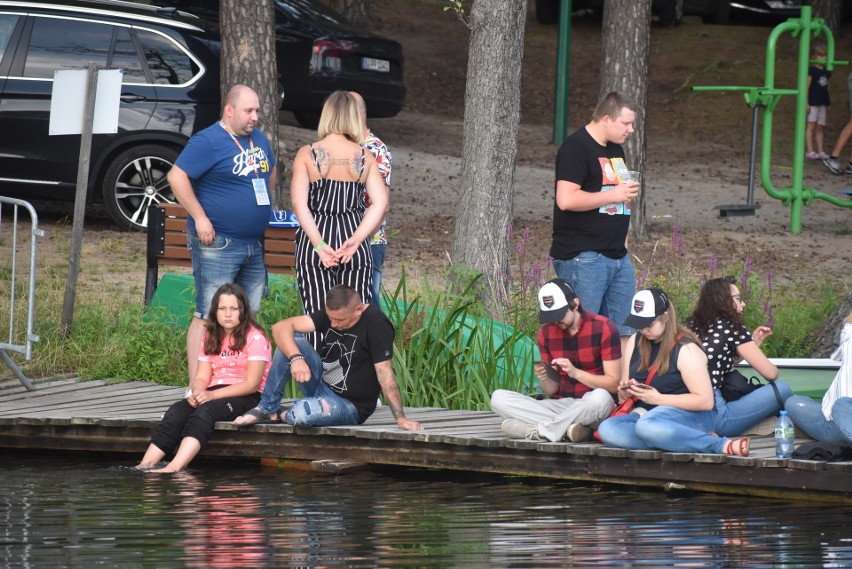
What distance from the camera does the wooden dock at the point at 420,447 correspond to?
274 inches

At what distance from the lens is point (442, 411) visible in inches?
335

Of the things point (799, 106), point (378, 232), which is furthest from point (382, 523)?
point (799, 106)

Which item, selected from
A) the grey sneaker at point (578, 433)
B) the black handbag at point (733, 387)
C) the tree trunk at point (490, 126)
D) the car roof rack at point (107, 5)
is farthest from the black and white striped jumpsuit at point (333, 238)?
the car roof rack at point (107, 5)

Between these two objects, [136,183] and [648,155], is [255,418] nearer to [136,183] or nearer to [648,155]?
[136,183]

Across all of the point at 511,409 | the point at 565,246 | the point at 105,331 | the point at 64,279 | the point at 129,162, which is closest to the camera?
the point at 511,409

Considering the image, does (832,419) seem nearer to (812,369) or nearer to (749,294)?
(812,369)

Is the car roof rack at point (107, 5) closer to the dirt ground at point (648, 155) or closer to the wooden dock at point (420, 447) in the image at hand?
the dirt ground at point (648, 155)

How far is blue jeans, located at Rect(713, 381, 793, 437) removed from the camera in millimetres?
7551

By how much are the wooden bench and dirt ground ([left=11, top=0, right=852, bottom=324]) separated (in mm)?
1514

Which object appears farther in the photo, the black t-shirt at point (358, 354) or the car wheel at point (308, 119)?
the car wheel at point (308, 119)

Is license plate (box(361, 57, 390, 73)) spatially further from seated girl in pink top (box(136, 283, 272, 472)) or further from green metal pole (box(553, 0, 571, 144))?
seated girl in pink top (box(136, 283, 272, 472))

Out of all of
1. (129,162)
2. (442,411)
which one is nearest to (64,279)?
(129,162)

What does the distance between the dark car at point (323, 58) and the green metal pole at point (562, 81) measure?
3985 millimetres

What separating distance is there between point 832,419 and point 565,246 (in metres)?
1.79
